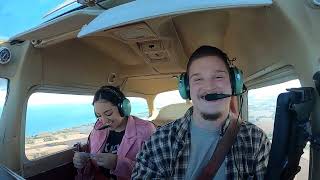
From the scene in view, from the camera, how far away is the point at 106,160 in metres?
3.49

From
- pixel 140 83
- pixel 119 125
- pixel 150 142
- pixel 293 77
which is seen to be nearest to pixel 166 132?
pixel 150 142

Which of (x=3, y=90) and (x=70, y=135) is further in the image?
(x=70, y=135)

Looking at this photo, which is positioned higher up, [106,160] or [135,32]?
[135,32]

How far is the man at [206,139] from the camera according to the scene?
2.40 m

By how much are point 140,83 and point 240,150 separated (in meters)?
3.55

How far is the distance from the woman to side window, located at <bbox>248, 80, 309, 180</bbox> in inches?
35.1

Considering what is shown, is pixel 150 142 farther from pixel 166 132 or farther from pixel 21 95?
pixel 21 95

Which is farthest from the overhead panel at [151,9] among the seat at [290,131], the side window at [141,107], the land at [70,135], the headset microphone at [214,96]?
the side window at [141,107]

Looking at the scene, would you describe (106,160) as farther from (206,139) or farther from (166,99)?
(166,99)

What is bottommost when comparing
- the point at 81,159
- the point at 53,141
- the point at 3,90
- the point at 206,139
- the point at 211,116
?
the point at 81,159

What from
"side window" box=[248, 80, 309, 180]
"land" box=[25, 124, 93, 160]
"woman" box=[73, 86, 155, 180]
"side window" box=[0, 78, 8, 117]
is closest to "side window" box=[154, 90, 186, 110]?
Result: "land" box=[25, 124, 93, 160]

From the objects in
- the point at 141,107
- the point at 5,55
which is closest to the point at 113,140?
the point at 5,55

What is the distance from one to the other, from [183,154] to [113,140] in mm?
1440

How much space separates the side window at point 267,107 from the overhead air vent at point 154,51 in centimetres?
90
